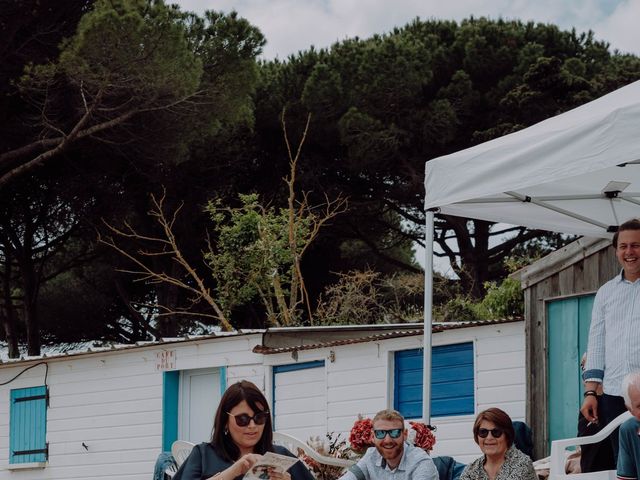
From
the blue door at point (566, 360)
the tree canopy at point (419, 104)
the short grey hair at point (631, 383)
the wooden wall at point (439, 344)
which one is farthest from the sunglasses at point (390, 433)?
the tree canopy at point (419, 104)

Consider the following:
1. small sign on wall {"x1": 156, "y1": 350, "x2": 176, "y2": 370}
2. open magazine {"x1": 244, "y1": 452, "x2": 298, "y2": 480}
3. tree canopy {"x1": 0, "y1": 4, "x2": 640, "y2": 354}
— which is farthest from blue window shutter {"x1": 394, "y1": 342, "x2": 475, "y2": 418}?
tree canopy {"x1": 0, "y1": 4, "x2": 640, "y2": 354}

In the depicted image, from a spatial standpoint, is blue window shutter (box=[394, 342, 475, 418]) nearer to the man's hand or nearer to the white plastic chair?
the man's hand

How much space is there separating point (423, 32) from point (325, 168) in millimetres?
3308

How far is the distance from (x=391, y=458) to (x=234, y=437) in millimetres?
2043

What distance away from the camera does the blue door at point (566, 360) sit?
8.53 metres

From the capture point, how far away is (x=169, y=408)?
12992 millimetres

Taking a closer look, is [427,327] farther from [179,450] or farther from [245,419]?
[245,419]

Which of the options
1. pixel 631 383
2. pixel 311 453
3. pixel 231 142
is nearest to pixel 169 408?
pixel 311 453

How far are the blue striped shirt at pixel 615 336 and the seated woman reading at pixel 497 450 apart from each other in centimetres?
47

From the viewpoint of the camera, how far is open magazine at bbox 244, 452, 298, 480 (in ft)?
12.2

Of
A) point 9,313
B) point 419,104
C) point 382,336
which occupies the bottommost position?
point 382,336

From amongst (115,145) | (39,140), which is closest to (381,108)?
(115,145)

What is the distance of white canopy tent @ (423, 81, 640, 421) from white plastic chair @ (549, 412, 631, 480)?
1.07m

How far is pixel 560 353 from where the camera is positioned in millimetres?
8750
